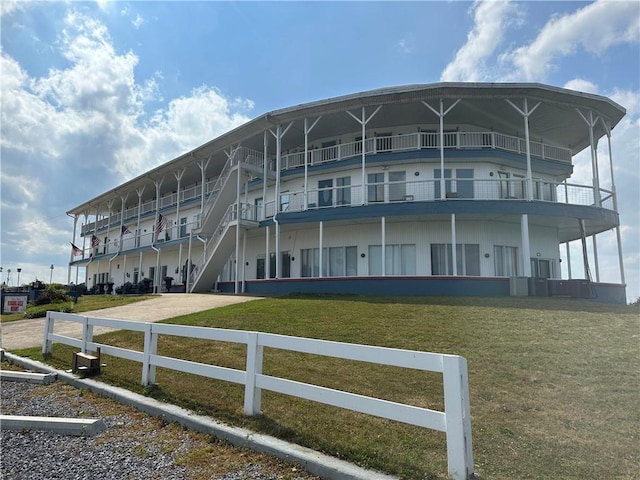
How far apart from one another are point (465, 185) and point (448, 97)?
4.37 metres

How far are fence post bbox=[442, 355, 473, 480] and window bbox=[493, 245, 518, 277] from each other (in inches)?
741

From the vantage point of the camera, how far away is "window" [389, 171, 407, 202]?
2220 centimetres

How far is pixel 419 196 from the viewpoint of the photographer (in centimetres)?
2206

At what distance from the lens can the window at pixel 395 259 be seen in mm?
21516

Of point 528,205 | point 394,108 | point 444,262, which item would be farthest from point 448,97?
point 444,262

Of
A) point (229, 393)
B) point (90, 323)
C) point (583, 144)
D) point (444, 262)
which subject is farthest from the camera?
point (583, 144)

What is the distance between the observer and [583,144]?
1018 inches

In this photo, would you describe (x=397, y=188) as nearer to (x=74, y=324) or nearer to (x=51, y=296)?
(x=74, y=324)

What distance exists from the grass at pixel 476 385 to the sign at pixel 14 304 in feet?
41.3

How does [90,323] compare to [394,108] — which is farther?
[394,108]

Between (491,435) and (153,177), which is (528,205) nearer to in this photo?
(491,435)

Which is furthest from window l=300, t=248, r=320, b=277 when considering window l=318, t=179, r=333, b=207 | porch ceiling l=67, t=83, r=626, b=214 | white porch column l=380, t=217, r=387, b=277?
porch ceiling l=67, t=83, r=626, b=214

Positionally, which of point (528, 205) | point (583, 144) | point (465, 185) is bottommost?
point (528, 205)

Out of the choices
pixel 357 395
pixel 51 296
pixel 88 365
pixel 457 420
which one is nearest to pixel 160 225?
pixel 51 296
